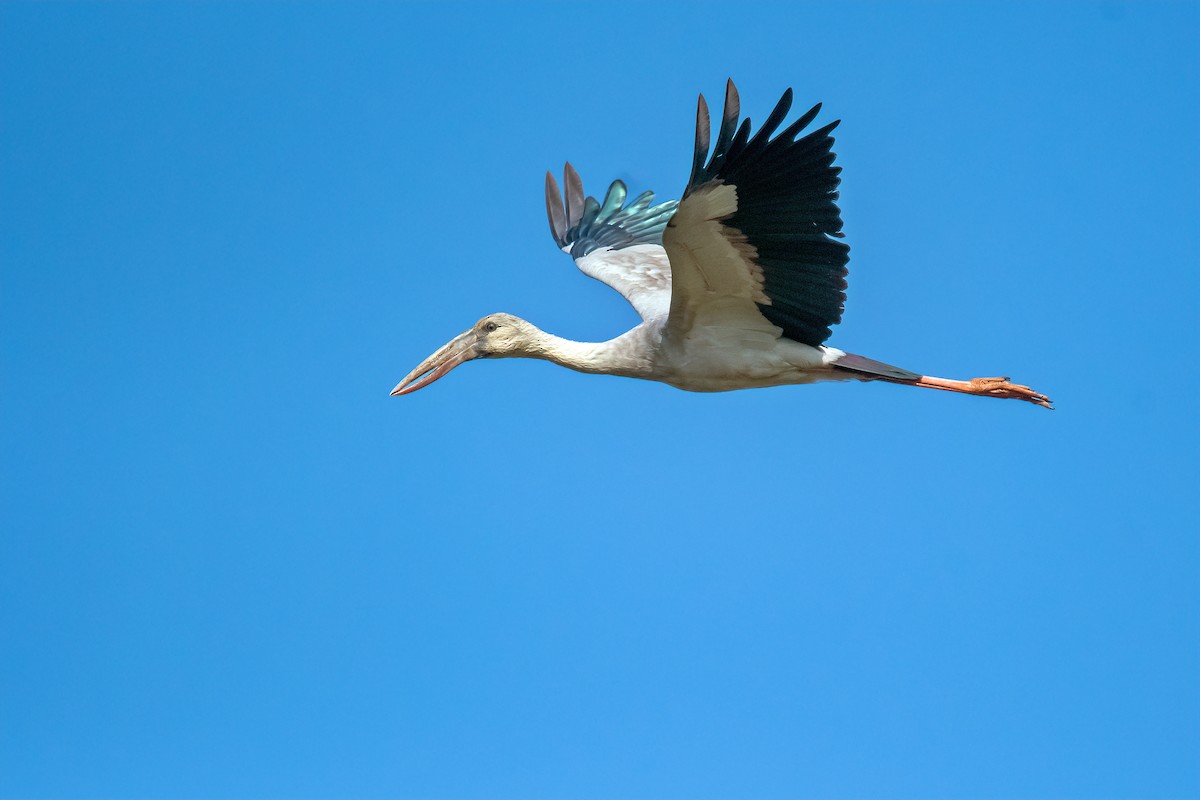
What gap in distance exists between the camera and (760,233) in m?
8.75

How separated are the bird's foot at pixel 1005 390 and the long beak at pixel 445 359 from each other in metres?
3.65

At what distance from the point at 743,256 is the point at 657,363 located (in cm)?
109

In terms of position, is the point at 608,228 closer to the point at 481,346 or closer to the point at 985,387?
the point at 481,346

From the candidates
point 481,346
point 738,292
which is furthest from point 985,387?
point 481,346

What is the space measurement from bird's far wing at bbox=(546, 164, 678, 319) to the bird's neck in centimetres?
143

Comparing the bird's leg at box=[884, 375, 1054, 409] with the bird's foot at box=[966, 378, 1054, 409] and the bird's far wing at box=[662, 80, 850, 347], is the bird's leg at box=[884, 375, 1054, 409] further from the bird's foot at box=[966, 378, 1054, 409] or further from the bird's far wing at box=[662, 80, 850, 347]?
the bird's far wing at box=[662, 80, 850, 347]

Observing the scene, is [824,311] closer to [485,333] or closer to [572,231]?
[485,333]

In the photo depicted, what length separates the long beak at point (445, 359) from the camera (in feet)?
34.8

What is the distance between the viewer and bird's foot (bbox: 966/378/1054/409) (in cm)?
1005

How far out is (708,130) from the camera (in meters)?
8.15

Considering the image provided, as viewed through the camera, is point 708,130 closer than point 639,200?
Yes

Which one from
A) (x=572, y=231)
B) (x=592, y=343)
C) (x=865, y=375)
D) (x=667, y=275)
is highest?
(x=572, y=231)

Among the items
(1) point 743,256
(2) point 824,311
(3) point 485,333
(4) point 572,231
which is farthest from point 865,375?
(4) point 572,231

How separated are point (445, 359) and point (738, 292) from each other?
2.51 m
